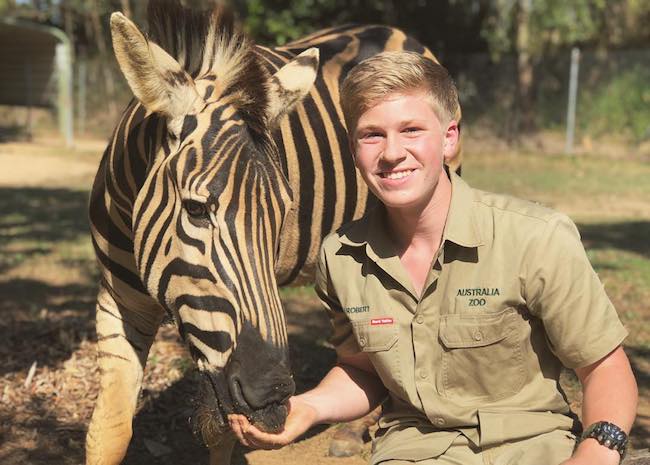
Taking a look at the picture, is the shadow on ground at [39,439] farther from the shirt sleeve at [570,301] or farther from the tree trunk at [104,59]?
the tree trunk at [104,59]

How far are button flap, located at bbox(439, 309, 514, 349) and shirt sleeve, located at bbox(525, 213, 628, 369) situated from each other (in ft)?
0.43

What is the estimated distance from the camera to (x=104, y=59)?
1076 inches

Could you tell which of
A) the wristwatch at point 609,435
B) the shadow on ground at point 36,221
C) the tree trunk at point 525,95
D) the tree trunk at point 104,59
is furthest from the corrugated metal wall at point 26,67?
the wristwatch at point 609,435

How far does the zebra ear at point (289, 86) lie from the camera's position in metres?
3.05

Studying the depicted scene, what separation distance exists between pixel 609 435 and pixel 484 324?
470 mm

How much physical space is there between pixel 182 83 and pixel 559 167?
16.2 meters

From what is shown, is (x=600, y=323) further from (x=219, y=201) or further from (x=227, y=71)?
(x=227, y=71)

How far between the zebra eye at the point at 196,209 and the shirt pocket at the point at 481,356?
0.82 m

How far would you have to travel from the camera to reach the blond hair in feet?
8.14

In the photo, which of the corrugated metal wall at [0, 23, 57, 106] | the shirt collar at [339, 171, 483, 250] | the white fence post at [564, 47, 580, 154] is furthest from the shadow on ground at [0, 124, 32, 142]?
the shirt collar at [339, 171, 483, 250]

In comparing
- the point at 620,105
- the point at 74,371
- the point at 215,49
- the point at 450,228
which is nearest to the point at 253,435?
the point at 450,228

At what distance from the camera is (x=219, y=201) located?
8.76 feet

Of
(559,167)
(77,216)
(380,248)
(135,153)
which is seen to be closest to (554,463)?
(380,248)

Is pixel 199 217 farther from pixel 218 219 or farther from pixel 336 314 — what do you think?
pixel 336 314
